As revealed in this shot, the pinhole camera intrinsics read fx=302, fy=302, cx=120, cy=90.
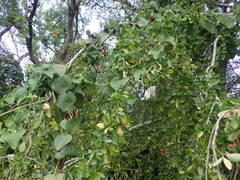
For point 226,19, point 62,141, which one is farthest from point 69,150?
point 226,19

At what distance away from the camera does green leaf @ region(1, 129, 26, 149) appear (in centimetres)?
61

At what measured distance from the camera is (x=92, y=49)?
0.82 meters

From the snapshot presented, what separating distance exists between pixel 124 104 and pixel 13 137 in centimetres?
29

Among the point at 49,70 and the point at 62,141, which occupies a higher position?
the point at 49,70

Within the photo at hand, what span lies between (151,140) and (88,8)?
2622 millimetres

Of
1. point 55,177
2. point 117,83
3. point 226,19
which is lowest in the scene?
point 55,177

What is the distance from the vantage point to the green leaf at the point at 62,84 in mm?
646

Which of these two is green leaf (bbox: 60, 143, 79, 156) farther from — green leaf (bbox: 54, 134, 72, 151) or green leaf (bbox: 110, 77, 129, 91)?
green leaf (bbox: 110, 77, 129, 91)

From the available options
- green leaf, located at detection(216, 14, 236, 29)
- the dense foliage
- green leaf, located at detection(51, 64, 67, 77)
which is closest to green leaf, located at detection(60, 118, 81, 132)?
the dense foliage

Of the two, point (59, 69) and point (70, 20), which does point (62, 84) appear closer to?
point (59, 69)

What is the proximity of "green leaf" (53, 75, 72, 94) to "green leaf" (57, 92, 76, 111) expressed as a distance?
11 mm

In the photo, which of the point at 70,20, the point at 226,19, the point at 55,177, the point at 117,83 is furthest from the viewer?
the point at 70,20

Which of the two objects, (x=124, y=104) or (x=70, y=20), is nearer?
(x=124, y=104)

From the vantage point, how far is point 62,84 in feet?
2.14
